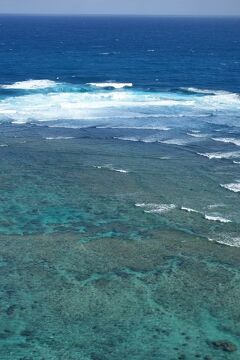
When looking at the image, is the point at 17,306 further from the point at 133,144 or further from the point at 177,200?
the point at 133,144

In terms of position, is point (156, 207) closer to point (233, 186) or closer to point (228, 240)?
point (228, 240)

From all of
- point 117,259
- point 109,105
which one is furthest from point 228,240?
point 109,105

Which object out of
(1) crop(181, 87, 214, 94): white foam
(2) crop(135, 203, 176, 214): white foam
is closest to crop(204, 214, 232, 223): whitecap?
(2) crop(135, 203, 176, 214): white foam

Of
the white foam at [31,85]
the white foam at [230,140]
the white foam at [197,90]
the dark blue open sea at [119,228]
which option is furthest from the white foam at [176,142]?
the white foam at [31,85]

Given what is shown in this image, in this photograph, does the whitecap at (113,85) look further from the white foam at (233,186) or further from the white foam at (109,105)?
the white foam at (233,186)

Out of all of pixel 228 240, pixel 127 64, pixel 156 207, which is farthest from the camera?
pixel 127 64

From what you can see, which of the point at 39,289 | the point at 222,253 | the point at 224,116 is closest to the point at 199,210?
the point at 222,253
